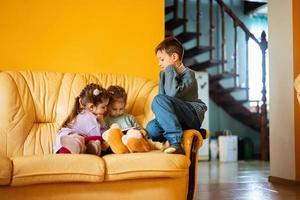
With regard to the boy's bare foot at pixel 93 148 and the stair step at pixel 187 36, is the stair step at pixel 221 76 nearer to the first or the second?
the stair step at pixel 187 36

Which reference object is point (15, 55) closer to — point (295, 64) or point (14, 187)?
point (14, 187)

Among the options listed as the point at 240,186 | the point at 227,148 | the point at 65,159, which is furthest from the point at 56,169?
the point at 227,148

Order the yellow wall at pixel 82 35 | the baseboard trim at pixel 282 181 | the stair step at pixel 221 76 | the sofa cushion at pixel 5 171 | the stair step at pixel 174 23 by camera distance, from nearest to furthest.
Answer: the sofa cushion at pixel 5 171, the yellow wall at pixel 82 35, the baseboard trim at pixel 282 181, the stair step at pixel 174 23, the stair step at pixel 221 76

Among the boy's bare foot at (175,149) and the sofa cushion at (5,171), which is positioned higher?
the boy's bare foot at (175,149)

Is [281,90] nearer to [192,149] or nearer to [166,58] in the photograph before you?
[166,58]

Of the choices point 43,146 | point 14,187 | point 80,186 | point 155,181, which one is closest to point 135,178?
point 155,181

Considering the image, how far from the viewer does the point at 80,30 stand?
2965 mm

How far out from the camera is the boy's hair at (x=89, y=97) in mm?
2453

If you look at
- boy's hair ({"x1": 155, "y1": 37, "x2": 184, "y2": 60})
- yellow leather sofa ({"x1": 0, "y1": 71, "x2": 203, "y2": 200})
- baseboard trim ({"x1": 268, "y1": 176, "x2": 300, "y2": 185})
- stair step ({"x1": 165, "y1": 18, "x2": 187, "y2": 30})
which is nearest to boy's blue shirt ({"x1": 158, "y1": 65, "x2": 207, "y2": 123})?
boy's hair ({"x1": 155, "y1": 37, "x2": 184, "y2": 60})

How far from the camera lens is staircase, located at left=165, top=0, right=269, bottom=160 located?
5.86 meters

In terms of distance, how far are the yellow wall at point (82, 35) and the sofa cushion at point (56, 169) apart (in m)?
1.14

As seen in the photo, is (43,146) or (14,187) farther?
(43,146)

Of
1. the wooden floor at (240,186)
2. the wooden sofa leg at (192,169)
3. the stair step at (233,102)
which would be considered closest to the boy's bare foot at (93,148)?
the wooden sofa leg at (192,169)

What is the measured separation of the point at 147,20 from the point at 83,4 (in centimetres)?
52
